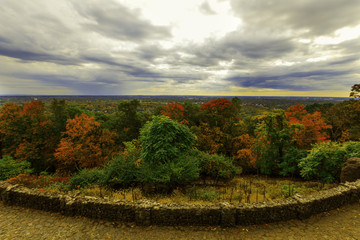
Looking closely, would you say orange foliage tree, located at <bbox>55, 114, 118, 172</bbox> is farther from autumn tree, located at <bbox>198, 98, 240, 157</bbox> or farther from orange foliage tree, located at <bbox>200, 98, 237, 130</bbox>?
orange foliage tree, located at <bbox>200, 98, 237, 130</bbox>

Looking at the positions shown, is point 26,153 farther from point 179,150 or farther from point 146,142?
point 179,150

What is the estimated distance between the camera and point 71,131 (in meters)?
19.7

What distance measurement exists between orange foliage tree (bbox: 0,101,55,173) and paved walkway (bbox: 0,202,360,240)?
17536mm

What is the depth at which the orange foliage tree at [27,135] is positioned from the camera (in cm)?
2127

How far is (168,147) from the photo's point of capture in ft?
39.4

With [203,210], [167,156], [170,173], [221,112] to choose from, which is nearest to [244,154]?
[221,112]

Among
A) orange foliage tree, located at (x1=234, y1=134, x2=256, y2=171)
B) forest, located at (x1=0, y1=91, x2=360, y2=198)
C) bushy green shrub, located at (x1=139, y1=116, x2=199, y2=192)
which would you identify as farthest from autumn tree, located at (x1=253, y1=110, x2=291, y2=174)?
bushy green shrub, located at (x1=139, y1=116, x2=199, y2=192)

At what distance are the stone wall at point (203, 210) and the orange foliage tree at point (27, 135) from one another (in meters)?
18.7

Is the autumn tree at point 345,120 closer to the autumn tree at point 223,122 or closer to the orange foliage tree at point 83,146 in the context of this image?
the autumn tree at point 223,122

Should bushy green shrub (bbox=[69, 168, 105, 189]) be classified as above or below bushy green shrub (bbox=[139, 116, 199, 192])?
below

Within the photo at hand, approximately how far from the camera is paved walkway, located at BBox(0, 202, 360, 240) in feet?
21.5

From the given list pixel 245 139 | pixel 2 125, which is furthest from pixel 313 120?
pixel 2 125

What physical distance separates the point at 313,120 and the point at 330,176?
1038 centimetres

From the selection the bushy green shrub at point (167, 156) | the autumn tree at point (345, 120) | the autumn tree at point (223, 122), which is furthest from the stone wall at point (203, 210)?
the autumn tree at point (345, 120)
